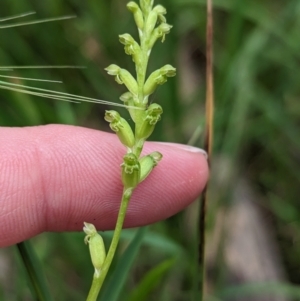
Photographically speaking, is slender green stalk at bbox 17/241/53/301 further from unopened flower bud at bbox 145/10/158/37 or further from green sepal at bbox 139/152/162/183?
unopened flower bud at bbox 145/10/158/37

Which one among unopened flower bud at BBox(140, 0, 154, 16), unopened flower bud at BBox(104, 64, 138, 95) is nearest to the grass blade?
unopened flower bud at BBox(104, 64, 138, 95)

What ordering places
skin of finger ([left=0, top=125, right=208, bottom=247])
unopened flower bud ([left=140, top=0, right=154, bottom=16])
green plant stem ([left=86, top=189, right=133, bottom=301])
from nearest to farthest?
green plant stem ([left=86, top=189, right=133, bottom=301])
unopened flower bud ([left=140, top=0, right=154, bottom=16])
skin of finger ([left=0, top=125, right=208, bottom=247])

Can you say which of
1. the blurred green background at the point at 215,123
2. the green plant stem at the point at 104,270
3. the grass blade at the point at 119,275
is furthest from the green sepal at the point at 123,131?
the blurred green background at the point at 215,123

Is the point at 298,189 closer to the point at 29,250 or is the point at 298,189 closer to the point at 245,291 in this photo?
the point at 245,291

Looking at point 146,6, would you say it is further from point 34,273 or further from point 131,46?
point 34,273

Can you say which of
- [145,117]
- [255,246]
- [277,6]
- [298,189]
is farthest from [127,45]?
[277,6]

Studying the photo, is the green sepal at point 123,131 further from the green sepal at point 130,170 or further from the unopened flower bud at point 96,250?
the unopened flower bud at point 96,250
